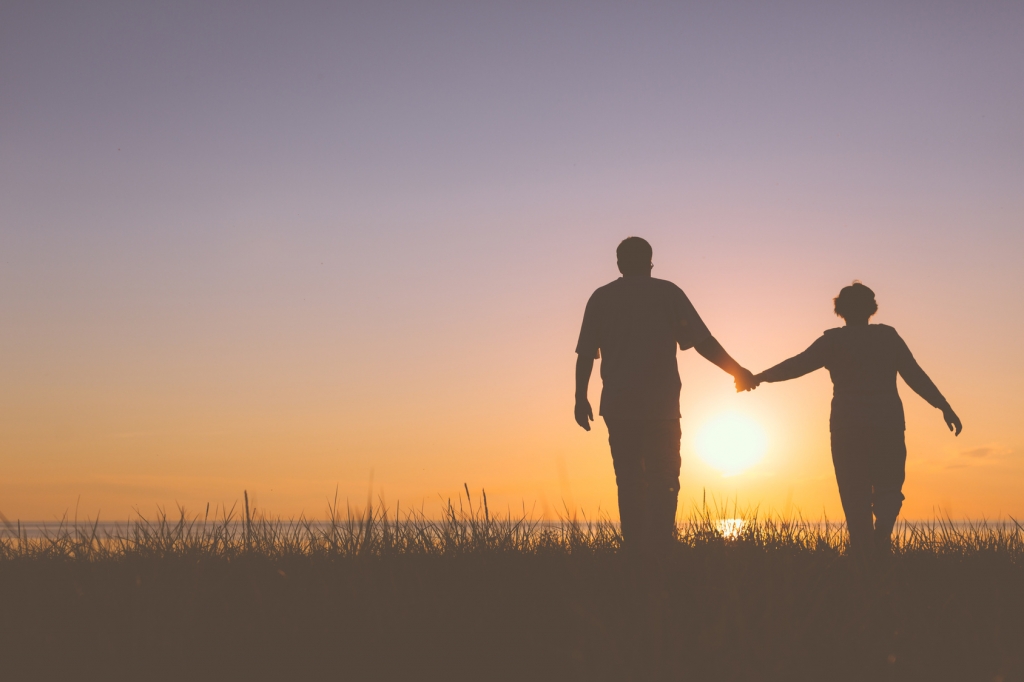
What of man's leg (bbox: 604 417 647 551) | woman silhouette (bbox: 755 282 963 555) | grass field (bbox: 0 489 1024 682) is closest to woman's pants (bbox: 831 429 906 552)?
woman silhouette (bbox: 755 282 963 555)

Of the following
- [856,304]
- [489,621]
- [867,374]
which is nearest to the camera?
[489,621]

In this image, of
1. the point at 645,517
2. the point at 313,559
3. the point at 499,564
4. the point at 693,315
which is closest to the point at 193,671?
the point at 313,559

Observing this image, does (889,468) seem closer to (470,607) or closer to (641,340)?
(641,340)

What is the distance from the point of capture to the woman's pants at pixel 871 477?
619 cm

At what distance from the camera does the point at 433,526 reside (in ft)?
17.6

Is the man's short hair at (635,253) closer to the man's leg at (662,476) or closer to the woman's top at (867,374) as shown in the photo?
the man's leg at (662,476)

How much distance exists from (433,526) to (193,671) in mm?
2127

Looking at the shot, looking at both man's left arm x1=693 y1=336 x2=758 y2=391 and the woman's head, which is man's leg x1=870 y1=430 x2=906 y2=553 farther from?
man's left arm x1=693 y1=336 x2=758 y2=391

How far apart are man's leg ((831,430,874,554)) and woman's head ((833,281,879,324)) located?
0.94 metres

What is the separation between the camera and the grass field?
3430 millimetres

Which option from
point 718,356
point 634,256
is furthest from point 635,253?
point 718,356

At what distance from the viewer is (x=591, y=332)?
18.8 feet

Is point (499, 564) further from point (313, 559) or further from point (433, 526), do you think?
point (313, 559)

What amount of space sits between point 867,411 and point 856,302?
35.7 inches
